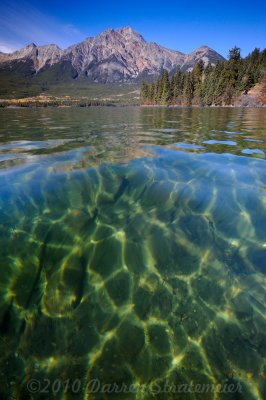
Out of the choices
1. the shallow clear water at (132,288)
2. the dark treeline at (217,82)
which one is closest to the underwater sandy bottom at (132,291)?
the shallow clear water at (132,288)

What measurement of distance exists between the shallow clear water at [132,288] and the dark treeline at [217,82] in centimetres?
9242

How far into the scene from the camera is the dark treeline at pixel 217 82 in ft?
269

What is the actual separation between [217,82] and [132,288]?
326 feet

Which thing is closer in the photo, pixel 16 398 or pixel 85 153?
pixel 16 398

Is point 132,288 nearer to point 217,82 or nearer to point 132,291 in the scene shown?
point 132,291

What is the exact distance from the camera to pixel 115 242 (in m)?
3.94

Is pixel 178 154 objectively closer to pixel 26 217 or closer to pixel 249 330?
pixel 26 217

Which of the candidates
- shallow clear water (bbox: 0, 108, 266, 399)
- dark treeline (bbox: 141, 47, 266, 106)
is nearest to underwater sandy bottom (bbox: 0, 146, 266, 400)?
shallow clear water (bbox: 0, 108, 266, 399)

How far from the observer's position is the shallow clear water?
2586 millimetres

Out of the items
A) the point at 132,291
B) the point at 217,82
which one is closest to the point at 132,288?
the point at 132,291

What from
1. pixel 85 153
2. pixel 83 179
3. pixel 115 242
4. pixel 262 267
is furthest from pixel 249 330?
pixel 85 153

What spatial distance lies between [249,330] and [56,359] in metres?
2.42

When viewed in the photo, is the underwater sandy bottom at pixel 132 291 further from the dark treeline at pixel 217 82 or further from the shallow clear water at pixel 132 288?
the dark treeline at pixel 217 82

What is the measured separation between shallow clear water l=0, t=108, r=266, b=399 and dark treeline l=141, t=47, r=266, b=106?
92.4m
